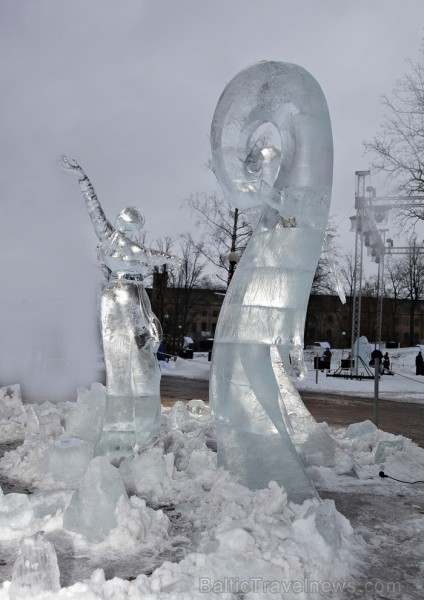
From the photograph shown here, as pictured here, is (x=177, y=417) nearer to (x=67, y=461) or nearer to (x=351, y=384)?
(x=67, y=461)

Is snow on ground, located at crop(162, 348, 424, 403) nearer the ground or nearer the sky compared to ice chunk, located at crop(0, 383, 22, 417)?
nearer the ground

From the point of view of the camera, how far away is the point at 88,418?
20.2 ft

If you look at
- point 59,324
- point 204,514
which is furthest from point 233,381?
point 59,324

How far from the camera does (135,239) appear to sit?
569 centimetres

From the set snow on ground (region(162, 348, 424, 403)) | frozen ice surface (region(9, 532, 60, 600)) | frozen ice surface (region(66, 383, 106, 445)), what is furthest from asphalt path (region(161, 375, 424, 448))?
frozen ice surface (region(9, 532, 60, 600))

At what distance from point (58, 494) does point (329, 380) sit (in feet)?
49.0

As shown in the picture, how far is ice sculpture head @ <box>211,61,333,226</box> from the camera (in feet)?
14.7

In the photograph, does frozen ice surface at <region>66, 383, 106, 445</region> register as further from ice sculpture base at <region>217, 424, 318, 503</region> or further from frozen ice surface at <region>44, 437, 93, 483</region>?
ice sculpture base at <region>217, 424, 318, 503</region>

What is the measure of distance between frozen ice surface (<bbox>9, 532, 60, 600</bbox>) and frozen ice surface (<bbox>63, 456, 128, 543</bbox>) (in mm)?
806

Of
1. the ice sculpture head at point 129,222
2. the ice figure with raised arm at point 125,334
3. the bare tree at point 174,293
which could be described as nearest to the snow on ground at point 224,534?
the ice figure with raised arm at point 125,334

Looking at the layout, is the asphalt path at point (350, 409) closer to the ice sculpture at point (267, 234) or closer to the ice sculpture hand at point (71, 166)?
the ice sculpture at point (267, 234)

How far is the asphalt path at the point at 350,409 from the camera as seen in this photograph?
898 cm

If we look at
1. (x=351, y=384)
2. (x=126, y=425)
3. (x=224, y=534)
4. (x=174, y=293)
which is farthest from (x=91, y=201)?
(x=174, y=293)

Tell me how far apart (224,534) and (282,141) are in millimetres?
3115
